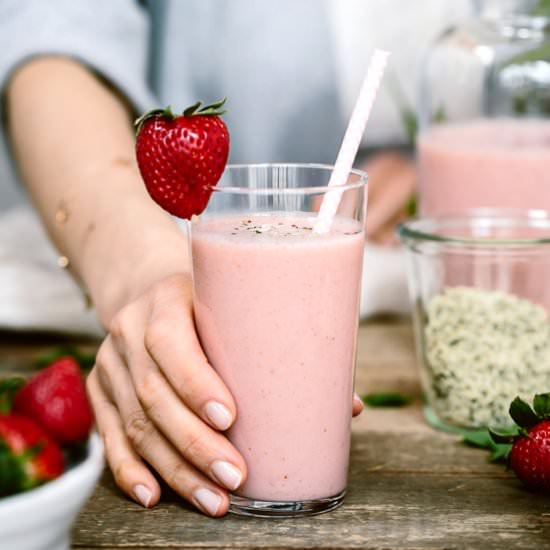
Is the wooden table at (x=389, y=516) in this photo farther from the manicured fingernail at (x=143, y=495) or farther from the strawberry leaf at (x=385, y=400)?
the strawberry leaf at (x=385, y=400)

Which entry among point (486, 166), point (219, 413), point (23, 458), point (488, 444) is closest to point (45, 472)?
point (23, 458)

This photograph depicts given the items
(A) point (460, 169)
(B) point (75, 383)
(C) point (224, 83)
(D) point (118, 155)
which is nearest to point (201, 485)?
(B) point (75, 383)

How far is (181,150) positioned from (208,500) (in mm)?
341

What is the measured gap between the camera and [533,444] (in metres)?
1.00

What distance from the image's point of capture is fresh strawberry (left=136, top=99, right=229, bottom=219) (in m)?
0.85

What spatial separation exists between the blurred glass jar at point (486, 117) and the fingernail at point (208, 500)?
0.78 m

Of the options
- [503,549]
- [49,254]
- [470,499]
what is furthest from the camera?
[49,254]

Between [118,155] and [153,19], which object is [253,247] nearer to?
[118,155]

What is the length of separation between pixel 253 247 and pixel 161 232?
1.21ft

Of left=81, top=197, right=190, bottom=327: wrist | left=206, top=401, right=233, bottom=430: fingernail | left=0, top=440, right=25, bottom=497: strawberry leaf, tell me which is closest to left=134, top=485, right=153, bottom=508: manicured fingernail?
left=206, top=401, right=233, bottom=430: fingernail

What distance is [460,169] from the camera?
1.60 metres

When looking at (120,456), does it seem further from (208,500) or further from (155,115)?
(155,115)

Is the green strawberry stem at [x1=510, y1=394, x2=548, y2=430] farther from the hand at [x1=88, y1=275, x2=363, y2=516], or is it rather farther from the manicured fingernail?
the manicured fingernail

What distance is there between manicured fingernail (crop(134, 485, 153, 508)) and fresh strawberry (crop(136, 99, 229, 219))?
29 cm
